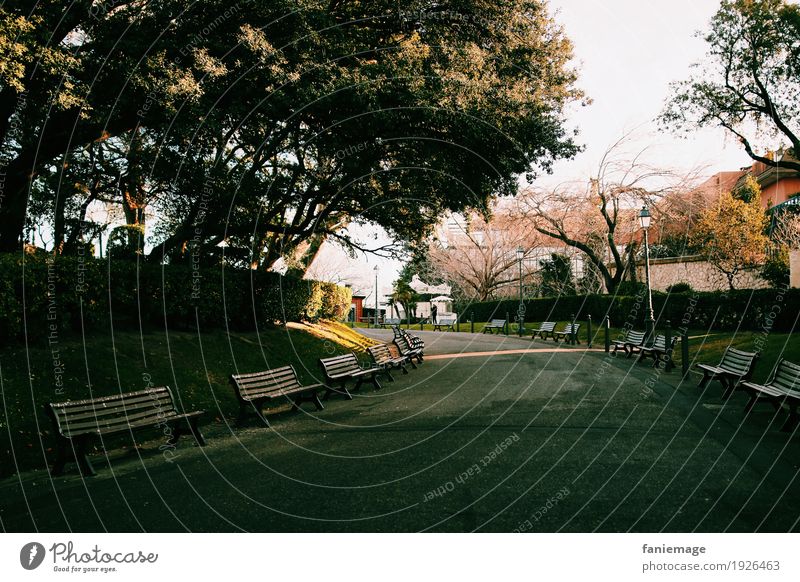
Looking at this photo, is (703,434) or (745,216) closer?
(703,434)

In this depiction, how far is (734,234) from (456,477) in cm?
3234

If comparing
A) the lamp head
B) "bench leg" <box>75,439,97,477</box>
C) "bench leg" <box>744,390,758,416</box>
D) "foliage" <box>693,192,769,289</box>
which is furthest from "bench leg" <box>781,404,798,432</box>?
"foliage" <box>693,192,769,289</box>

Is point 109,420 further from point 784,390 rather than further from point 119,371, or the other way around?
point 784,390

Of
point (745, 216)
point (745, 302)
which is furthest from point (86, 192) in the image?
point (745, 216)

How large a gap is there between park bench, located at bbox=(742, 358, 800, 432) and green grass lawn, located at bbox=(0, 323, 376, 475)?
8.36 m

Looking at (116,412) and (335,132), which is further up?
(335,132)

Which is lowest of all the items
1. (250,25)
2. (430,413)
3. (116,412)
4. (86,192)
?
(430,413)

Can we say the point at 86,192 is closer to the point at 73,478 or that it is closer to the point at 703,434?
the point at 73,478

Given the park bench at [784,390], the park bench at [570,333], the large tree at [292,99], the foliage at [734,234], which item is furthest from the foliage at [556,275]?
the park bench at [784,390]

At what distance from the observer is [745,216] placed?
30.5 m

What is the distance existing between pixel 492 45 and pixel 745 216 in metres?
25.1

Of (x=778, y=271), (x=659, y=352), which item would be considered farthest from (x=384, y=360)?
(x=778, y=271)

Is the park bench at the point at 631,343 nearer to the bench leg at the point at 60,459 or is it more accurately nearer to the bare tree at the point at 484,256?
the bench leg at the point at 60,459

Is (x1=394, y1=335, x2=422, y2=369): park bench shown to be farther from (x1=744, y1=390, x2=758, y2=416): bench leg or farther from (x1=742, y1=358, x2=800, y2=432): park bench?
(x1=742, y1=358, x2=800, y2=432): park bench
